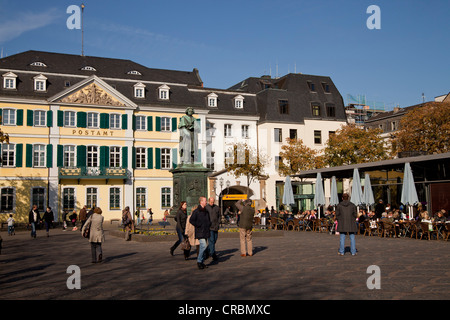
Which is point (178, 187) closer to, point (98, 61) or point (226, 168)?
point (226, 168)

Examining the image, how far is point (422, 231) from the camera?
21.2 m

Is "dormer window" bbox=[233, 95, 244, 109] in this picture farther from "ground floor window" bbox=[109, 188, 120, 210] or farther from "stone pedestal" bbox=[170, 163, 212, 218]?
"stone pedestal" bbox=[170, 163, 212, 218]

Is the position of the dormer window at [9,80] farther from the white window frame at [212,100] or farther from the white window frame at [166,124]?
the white window frame at [212,100]

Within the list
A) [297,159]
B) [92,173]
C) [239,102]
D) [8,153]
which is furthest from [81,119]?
[297,159]

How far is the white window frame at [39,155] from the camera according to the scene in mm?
41250

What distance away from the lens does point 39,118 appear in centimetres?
4156

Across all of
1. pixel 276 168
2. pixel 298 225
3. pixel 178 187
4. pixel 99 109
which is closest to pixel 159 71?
pixel 99 109

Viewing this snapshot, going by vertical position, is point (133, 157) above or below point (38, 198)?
above

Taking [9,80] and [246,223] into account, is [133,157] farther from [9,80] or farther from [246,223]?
[246,223]

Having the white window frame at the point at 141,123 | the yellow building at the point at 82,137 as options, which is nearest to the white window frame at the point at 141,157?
the yellow building at the point at 82,137

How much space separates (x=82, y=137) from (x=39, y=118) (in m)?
3.72

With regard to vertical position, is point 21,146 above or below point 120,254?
above

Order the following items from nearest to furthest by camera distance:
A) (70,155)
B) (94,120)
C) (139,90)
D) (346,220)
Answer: (346,220)
(70,155)
(94,120)
(139,90)

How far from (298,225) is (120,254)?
15198 millimetres
